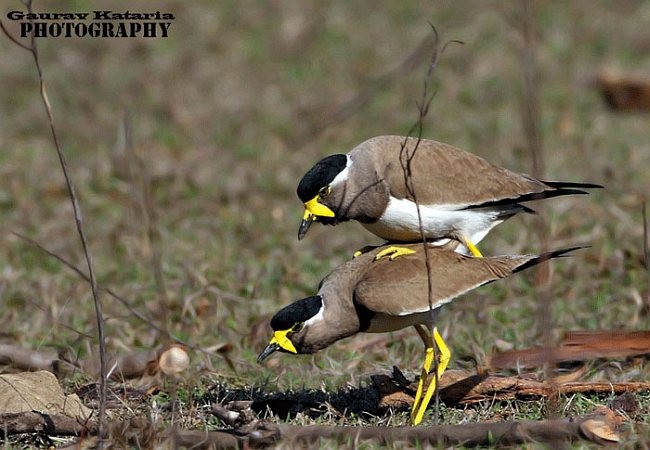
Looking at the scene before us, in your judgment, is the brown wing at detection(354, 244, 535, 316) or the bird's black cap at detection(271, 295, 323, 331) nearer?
the brown wing at detection(354, 244, 535, 316)

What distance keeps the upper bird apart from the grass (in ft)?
2.59

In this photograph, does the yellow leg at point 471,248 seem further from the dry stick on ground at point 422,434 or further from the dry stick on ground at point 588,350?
the dry stick on ground at point 422,434

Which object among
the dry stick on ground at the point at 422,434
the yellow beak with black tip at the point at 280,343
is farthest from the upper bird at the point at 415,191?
the dry stick on ground at the point at 422,434

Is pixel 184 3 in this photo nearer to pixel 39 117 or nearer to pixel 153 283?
pixel 39 117

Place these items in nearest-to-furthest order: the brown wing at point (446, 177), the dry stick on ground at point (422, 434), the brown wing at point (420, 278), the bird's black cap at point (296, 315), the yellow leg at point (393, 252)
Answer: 1. the dry stick on ground at point (422, 434)
2. the brown wing at point (420, 278)
3. the bird's black cap at point (296, 315)
4. the yellow leg at point (393, 252)
5. the brown wing at point (446, 177)

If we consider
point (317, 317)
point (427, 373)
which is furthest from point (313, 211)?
point (427, 373)

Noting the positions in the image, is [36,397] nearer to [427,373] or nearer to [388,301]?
[388,301]

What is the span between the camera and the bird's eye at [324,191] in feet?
16.7

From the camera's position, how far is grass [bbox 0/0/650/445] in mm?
6305

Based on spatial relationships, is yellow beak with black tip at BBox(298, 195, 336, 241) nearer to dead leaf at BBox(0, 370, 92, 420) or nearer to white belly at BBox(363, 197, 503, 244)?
white belly at BBox(363, 197, 503, 244)

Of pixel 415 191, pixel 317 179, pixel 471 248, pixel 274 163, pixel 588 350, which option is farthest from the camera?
pixel 274 163

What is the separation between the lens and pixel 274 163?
31.3 ft

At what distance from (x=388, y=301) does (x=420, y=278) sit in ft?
0.70

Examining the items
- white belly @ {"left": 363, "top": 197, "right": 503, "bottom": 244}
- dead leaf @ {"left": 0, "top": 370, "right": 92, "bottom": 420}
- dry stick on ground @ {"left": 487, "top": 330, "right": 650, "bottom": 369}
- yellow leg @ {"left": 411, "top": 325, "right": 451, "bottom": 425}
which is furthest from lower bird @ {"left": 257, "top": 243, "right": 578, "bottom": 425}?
dead leaf @ {"left": 0, "top": 370, "right": 92, "bottom": 420}
